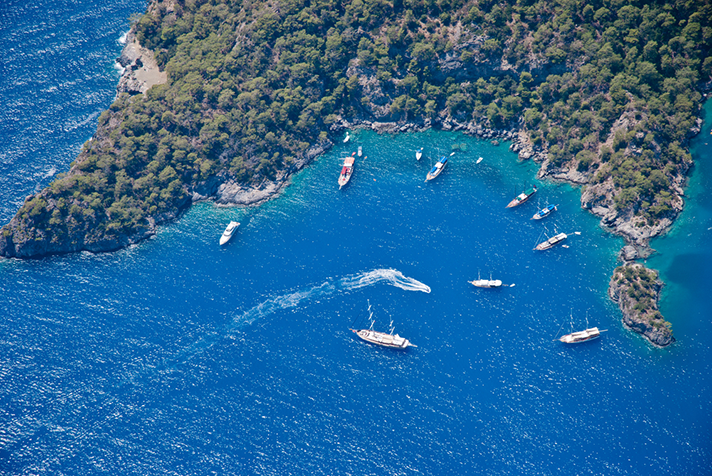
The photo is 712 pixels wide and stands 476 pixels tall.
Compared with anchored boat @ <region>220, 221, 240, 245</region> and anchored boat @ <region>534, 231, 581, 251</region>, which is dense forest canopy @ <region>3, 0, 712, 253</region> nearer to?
anchored boat @ <region>220, 221, 240, 245</region>

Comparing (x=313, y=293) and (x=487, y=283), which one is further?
(x=313, y=293)

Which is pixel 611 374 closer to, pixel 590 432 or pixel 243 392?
pixel 590 432

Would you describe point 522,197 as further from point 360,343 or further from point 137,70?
point 137,70

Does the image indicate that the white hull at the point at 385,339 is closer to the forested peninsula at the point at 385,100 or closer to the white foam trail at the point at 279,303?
the white foam trail at the point at 279,303


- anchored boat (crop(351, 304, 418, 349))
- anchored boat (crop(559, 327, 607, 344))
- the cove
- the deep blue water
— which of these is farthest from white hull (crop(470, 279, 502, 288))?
anchored boat (crop(351, 304, 418, 349))

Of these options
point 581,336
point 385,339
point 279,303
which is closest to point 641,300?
point 581,336

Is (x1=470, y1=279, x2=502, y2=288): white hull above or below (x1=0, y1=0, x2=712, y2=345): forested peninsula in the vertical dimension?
below

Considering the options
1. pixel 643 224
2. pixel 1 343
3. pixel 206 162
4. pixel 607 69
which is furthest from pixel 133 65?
pixel 643 224
